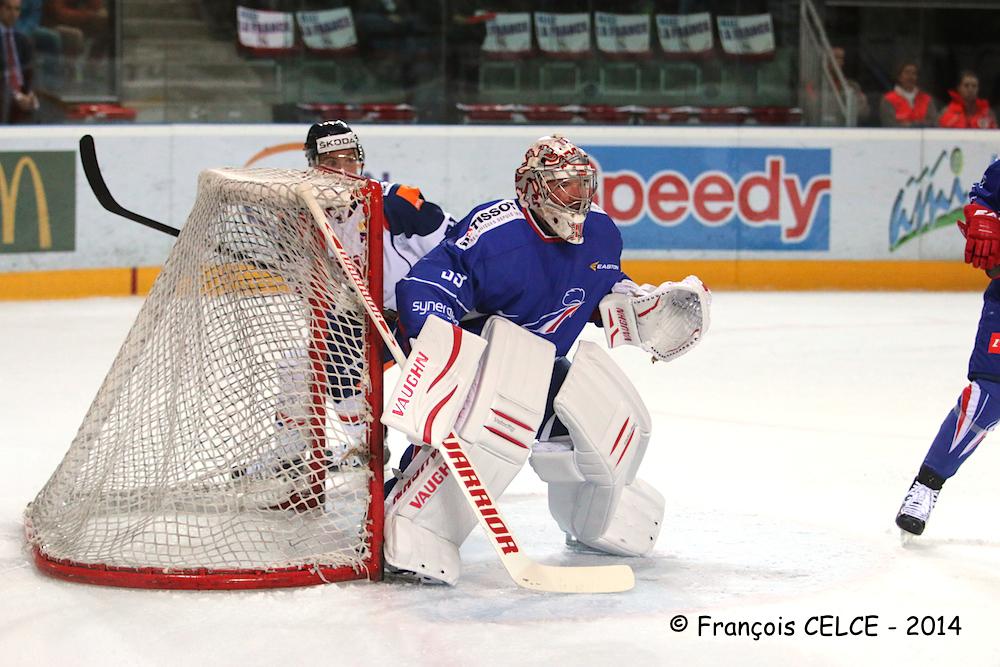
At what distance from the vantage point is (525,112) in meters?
8.53

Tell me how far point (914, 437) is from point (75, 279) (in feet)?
14.9

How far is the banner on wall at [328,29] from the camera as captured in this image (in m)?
8.40

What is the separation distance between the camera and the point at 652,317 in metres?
3.31

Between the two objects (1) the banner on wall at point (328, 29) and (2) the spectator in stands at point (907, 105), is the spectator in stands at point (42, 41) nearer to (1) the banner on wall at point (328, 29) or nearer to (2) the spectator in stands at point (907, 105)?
(1) the banner on wall at point (328, 29)

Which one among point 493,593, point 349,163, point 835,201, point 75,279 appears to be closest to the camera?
point 493,593

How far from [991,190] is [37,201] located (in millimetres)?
5205

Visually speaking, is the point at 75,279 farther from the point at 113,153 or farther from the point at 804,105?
the point at 804,105

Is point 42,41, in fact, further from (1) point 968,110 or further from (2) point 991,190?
(2) point 991,190

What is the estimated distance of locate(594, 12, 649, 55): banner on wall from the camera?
874 cm

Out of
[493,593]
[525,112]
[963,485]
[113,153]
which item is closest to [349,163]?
[493,593]

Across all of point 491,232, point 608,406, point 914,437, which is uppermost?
point 491,232

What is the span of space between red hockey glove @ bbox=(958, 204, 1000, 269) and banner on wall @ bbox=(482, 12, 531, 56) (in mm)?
5470

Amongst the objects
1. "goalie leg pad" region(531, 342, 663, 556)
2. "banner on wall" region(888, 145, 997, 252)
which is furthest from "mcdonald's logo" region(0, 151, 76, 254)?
"goalie leg pad" region(531, 342, 663, 556)

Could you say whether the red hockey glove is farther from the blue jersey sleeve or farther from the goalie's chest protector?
the goalie's chest protector
